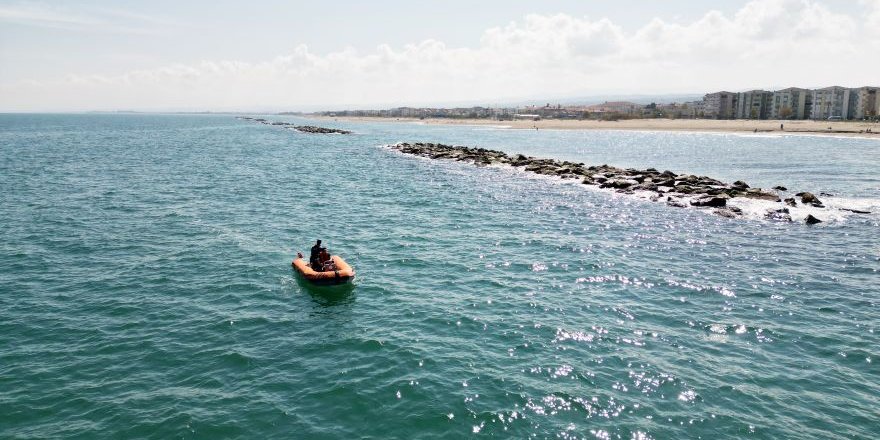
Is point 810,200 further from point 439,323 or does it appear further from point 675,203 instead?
point 439,323

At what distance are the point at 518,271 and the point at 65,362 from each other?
58.1ft

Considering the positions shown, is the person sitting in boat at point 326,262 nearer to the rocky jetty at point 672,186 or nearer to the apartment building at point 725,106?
the rocky jetty at point 672,186

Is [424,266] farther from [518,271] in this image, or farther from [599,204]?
[599,204]

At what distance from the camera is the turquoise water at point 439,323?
14.1 meters

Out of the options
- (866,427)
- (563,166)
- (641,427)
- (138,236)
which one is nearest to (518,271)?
(641,427)

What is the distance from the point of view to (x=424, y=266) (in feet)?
88.0

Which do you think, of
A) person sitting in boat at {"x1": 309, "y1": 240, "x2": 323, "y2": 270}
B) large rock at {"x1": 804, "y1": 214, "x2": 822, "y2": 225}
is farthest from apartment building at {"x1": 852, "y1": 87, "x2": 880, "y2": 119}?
person sitting in boat at {"x1": 309, "y1": 240, "x2": 323, "y2": 270}

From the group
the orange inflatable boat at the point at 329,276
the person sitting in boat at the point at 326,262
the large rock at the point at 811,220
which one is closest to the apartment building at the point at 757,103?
the large rock at the point at 811,220

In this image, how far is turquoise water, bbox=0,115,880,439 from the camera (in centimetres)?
1415

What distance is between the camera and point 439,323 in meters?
19.9

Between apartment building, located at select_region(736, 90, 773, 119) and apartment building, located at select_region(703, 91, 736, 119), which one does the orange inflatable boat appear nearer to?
apartment building, located at select_region(736, 90, 773, 119)

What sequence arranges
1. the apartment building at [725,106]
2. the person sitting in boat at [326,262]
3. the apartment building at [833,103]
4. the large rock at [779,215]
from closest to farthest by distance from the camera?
the person sitting in boat at [326,262], the large rock at [779,215], the apartment building at [833,103], the apartment building at [725,106]

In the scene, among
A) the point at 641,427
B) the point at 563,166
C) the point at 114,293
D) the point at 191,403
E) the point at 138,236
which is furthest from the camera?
the point at 563,166

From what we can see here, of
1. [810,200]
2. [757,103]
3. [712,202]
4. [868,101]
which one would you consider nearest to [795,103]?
[757,103]
